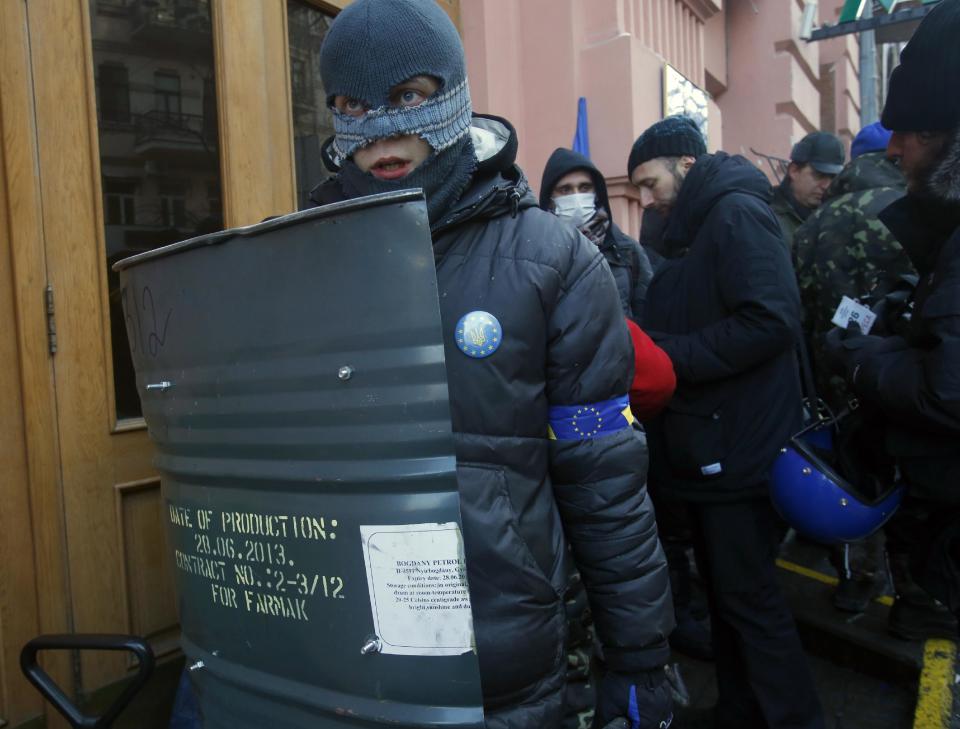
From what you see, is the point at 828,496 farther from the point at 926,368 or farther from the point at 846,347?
the point at 926,368

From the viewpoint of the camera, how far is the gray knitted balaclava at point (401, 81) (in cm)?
141

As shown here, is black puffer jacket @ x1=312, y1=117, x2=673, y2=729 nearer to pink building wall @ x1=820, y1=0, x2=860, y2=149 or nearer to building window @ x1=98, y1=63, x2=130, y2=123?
building window @ x1=98, y1=63, x2=130, y2=123

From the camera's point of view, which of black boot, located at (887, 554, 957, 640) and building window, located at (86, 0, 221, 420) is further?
black boot, located at (887, 554, 957, 640)

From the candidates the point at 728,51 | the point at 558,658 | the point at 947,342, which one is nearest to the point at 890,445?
the point at 947,342

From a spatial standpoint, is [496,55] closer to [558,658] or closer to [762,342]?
[762,342]

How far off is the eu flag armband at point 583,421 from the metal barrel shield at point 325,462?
35cm

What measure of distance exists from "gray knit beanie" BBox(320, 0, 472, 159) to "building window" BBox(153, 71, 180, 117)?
1.42m

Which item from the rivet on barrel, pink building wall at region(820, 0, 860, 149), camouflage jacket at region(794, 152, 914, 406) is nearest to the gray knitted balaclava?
the rivet on barrel

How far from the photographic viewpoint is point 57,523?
2.28m

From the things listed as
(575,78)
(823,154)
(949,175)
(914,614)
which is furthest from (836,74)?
(949,175)

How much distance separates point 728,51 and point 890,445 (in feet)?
26.0

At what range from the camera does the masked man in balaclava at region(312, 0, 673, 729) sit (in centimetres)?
133

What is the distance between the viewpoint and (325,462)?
1.16 m

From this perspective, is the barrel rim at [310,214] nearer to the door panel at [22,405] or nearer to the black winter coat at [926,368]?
the door panel at [22,405]
